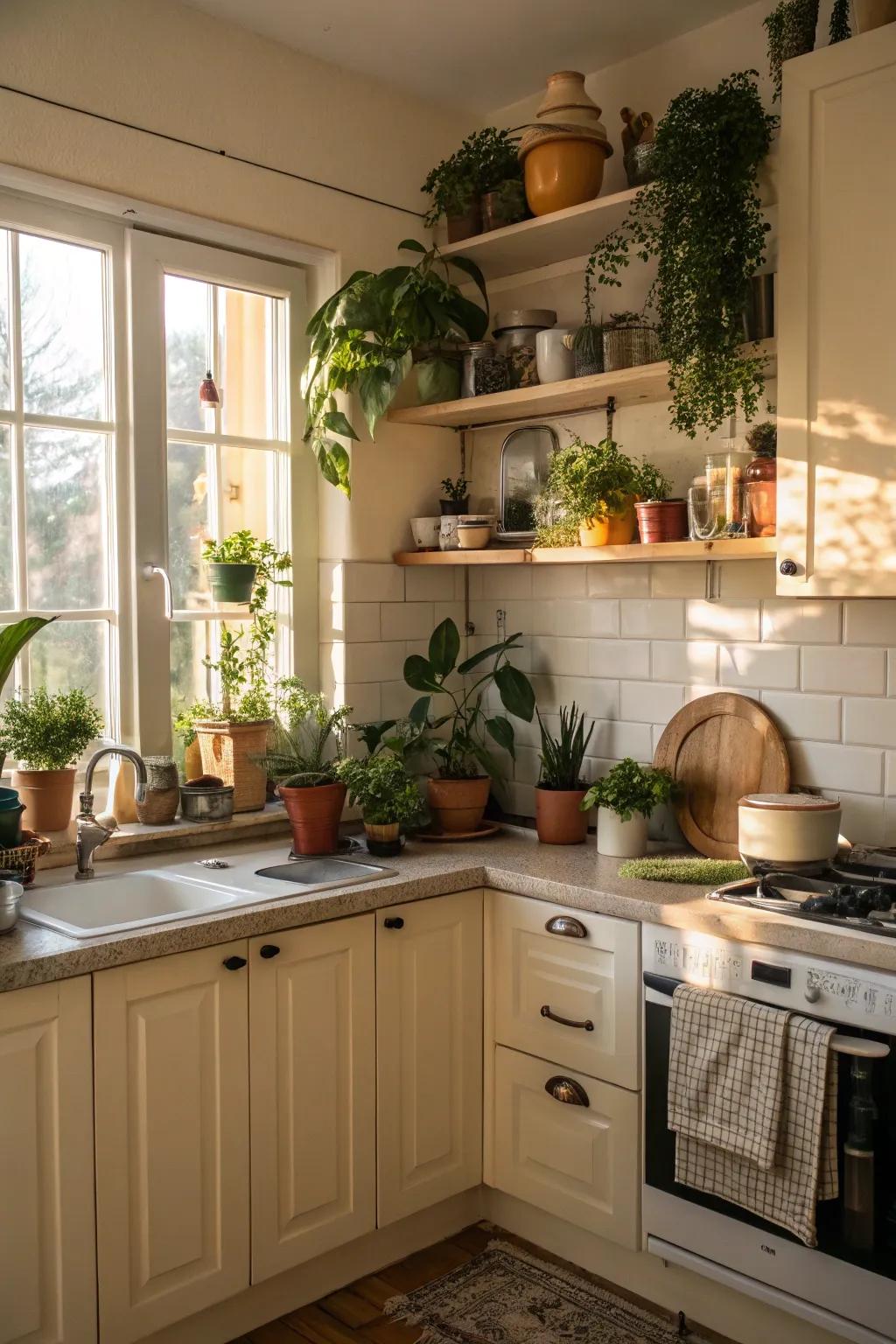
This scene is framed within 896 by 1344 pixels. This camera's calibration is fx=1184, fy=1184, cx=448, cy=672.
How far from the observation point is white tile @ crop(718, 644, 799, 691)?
2.75 metres

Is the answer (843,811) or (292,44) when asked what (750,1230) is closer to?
(843,811)

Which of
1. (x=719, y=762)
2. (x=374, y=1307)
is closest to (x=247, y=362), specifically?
(x=719, y=762)

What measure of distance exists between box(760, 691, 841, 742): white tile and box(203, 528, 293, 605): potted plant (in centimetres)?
129

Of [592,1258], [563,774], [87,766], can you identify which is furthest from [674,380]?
[592,1258]

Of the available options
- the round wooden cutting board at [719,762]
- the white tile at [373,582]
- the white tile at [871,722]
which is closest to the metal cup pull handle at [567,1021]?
the round wooden cutting board at [719,762]

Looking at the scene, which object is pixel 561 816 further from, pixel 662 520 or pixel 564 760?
pixel 662 520

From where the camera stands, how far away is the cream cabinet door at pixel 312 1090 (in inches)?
92.3

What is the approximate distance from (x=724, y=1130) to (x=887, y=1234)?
0.31 metres

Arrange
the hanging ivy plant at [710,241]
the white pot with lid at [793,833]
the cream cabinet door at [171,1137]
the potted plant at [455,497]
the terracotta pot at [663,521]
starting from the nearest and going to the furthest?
the cream cabinet door at [171,1137]
the white pot with lid at [793,833]
the hanging ivy plant at [710,241]
the terracotta pot at [663,521]
the potted plant at [455,497]

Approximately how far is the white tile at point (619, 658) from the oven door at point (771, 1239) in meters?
0.94

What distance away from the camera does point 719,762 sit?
284 cm

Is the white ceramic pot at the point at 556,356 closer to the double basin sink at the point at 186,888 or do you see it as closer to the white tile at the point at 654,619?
the white tile at the point at 654,619

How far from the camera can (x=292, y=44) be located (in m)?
2.98

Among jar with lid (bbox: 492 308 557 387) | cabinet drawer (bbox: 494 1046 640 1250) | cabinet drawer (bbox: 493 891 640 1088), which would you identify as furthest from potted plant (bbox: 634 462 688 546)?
cabinet drawer (bbox: 494 1046 640 1250)
